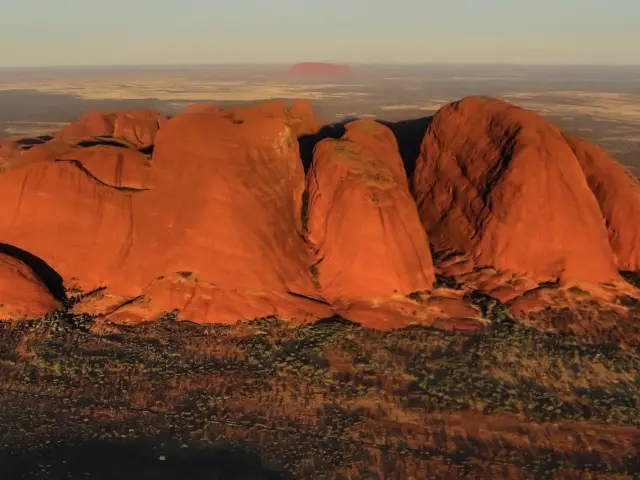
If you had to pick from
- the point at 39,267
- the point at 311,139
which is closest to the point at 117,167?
the point at 39,267

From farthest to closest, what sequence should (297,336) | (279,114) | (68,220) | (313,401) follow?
(279,114) → (68,220) → (297,336) → (313,401)

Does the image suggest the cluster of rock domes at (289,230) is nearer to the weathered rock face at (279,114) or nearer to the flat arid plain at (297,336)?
the flat arid plain at (297,336)

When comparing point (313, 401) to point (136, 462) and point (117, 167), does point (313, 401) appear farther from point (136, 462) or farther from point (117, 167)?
point (117, 167)

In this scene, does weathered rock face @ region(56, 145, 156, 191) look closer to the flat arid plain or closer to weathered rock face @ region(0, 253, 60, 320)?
the flat arid plain

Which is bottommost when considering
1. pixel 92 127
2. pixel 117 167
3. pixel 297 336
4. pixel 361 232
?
pixel 297 336

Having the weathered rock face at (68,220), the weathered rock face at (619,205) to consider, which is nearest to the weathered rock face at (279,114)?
the weathered rock face at (68,220)

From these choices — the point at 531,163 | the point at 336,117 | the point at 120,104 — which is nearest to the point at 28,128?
the point at 120,104
